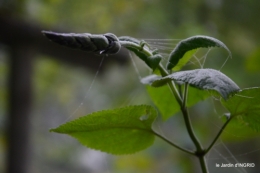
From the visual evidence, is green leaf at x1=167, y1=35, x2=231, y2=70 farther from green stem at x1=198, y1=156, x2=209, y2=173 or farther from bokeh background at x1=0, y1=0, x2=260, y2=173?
bokeh background at x1=0, y1=0, x2=260, y2=173

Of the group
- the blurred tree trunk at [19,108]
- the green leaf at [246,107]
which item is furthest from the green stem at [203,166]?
the blurred tree trunk at [19,108]

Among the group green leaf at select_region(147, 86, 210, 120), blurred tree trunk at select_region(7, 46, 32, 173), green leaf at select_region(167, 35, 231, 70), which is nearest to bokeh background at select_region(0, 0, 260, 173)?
blurred tree trunk at select_region(7, 46, 32, 173)

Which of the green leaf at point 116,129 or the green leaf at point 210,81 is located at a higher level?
the green leaf at point 210,81

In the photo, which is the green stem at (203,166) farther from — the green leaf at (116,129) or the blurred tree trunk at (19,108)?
the blurred tree trunk at (19,108)

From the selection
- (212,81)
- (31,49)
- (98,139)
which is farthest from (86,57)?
(212,81)

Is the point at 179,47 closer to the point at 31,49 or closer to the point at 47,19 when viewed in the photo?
the point at 31,49

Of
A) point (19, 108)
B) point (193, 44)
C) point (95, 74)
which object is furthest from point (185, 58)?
point (95, 74)

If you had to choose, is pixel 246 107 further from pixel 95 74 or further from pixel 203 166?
pixel 95 74
